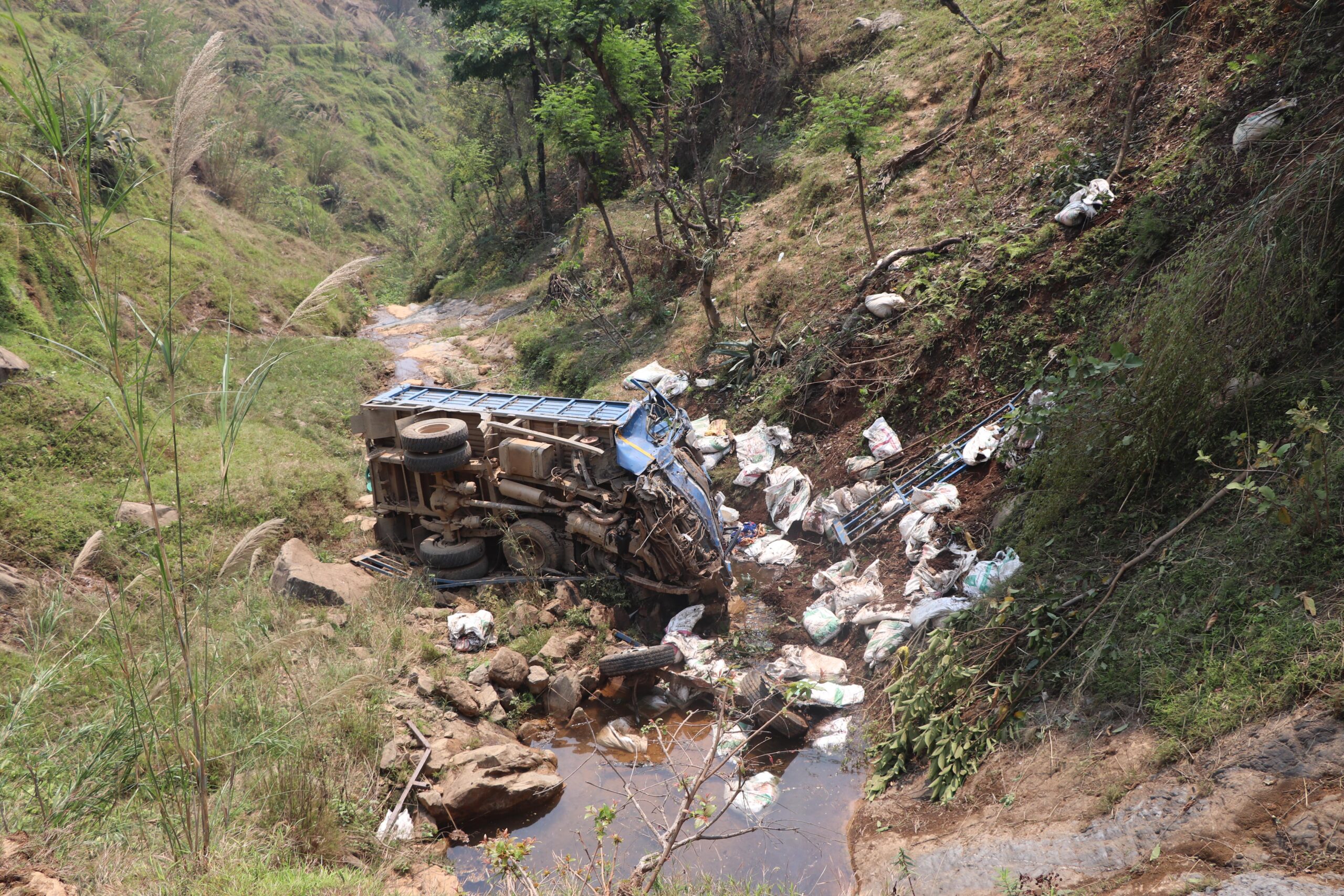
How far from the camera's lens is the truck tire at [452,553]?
26.3 feet

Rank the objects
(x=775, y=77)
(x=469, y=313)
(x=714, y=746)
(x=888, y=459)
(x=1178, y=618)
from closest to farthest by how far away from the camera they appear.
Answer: (x=714, y=746)
(x=1178, y=618)
(x=888, y=459)
(x=775, y=77)
(x=469, y=313)

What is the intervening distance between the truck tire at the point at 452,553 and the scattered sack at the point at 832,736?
154 inches

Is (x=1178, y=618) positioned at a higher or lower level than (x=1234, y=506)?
lower

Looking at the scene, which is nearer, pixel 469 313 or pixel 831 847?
pixel 831 847

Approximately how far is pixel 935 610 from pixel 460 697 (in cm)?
381

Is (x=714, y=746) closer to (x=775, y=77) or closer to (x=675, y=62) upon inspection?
(x=675, y=62)

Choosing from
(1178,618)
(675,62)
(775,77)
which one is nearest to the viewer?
(1178,618)

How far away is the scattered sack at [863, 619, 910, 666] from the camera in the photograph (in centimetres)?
627

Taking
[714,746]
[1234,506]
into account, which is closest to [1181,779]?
[1234,506]

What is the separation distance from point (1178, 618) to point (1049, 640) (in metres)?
0.79

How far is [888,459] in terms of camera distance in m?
8.57

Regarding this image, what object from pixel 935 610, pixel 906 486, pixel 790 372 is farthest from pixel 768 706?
pixel 790 372

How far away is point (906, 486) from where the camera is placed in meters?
8.10

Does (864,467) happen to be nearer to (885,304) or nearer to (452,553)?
(885,304)
